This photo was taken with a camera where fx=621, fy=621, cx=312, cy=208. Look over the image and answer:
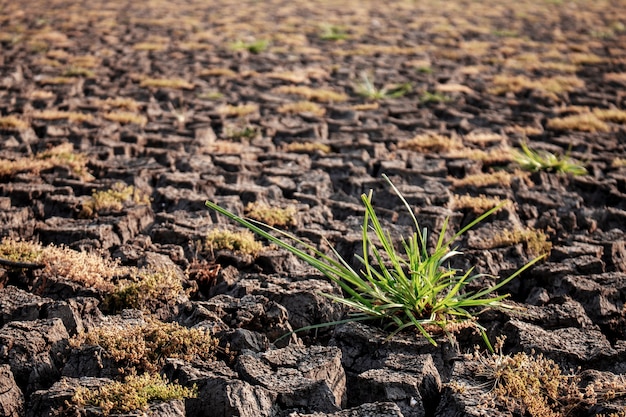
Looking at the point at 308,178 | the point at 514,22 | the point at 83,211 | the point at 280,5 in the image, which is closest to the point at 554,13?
the point at 514,22

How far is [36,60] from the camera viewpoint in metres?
9.18

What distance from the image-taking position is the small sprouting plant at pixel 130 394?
242cm

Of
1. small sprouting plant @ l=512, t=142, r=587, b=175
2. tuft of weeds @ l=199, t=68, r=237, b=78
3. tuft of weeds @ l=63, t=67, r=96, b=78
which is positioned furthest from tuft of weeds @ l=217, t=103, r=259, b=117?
small sprouting plant @ l=512, t=142, r=587, b=175

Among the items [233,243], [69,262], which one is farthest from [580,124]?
[69,262]

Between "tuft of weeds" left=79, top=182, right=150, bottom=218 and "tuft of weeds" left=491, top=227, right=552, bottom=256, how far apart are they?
2.53 m

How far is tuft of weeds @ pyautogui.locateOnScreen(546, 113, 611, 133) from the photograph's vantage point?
6.76 metres

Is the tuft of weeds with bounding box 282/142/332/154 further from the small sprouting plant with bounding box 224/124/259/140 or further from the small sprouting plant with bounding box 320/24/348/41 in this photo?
the small sprouting plant with bounding box 320/24/348/41

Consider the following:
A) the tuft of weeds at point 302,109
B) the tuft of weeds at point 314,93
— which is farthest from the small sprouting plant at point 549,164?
the tuft of weeds at point 314,93

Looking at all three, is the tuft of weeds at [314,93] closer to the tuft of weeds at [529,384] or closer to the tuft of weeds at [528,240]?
the tuft of weeds at [528,240]

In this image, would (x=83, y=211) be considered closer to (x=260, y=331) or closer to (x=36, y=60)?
(x=260, y=331)

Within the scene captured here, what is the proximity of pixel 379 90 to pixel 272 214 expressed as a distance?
448 centimetres

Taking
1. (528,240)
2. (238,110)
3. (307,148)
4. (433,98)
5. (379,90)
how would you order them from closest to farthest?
(528,240) → (307,148) → (238,110) → (433,98) → (379,90)

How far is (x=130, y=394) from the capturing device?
2455mm

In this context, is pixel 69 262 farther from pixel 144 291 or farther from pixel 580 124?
pixel 580 124
